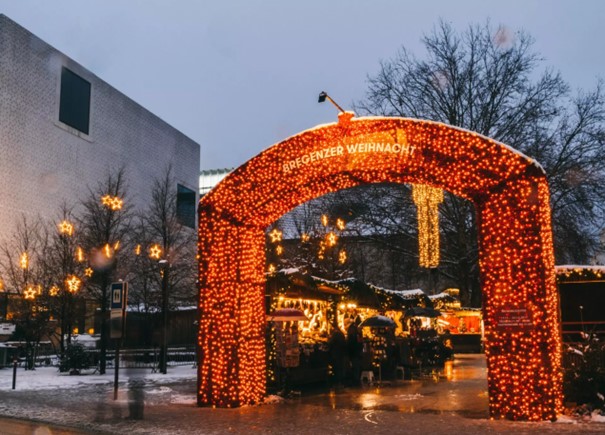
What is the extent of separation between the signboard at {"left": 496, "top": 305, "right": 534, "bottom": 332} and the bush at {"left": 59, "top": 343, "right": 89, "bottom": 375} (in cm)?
1787

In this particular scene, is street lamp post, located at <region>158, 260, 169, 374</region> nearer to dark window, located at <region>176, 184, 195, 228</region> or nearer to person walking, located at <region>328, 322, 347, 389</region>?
person walking, located at <region>328, 322, 347, 389</region>

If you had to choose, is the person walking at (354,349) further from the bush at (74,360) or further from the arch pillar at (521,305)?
the bush at (74,360)

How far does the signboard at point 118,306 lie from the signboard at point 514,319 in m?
8.61

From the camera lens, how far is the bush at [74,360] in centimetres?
2472

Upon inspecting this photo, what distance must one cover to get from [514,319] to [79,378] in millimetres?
16549

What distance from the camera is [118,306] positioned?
611 inches

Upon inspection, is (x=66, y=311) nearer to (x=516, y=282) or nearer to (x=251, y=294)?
(x=251, y=294)

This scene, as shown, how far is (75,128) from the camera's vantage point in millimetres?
65750

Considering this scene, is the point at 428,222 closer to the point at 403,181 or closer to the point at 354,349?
the point at 354,349

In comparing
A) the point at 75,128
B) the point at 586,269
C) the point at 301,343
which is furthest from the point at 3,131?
the point at 586,269

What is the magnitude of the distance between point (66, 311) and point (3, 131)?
32513 millimetres

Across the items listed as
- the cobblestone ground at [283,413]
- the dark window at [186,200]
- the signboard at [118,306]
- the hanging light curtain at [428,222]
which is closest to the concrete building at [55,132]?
the dark window at [186,200]

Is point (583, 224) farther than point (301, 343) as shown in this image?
Yes

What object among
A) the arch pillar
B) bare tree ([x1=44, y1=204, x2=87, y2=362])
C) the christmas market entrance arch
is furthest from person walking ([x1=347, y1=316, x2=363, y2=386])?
bare tree ([x1=44, y1=204, x2=87, y2=362])
